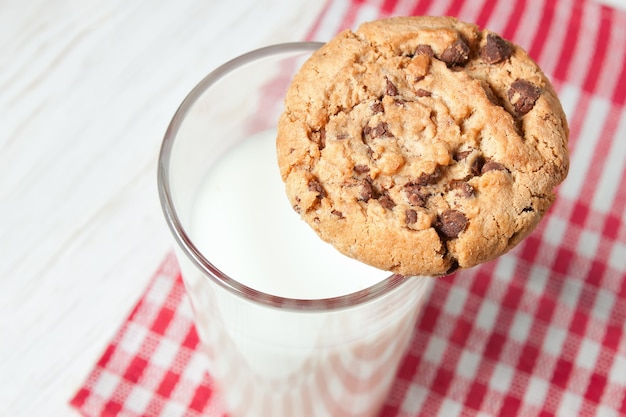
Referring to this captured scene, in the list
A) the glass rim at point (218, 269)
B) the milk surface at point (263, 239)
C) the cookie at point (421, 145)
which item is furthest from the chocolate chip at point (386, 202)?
the milk surface at point (263, 239)

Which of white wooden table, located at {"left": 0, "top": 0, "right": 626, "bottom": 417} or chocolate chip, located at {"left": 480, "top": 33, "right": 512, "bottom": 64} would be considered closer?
chocolate chip, located at {"left": 480, "top": 33, "right": 512, "bottom": 64}

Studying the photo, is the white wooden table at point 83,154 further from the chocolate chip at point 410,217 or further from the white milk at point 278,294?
the chocolate chip at point 410,217

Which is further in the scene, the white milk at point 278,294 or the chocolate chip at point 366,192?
the white milk at point 278,294

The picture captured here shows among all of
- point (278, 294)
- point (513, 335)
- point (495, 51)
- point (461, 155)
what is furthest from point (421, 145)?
point (513, 335)

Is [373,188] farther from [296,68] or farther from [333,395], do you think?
[333,395]

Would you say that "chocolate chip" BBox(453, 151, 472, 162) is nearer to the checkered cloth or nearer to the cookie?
the cookie

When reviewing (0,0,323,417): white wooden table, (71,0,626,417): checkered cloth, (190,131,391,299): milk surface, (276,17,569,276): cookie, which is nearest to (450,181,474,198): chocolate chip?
(276,17,569,276): cookie

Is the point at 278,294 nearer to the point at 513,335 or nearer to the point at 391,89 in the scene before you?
the point at 391,89

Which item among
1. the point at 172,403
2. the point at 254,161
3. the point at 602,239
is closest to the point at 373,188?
the point at 254,161
